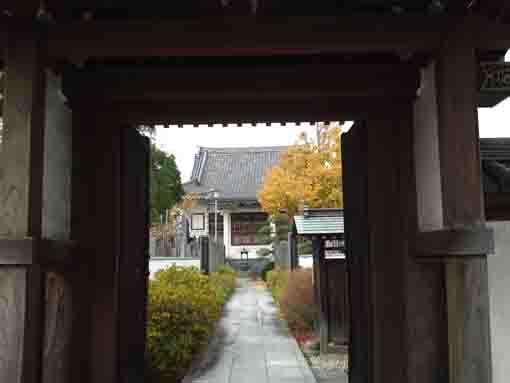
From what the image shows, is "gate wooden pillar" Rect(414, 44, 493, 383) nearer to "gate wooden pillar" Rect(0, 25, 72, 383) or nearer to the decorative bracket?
the decorative bracket

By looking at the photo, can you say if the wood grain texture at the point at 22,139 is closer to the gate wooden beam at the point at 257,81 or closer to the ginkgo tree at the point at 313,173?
the gate wooden beam at the point at 257,81

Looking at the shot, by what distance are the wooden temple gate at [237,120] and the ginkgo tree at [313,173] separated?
41.3 ft

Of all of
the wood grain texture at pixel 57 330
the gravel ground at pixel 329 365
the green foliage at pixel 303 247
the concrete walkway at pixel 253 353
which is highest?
the green foliage at pixel 303 247

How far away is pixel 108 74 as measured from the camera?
13.3ft

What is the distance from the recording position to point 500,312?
13.3 feet

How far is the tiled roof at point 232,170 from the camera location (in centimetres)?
3067

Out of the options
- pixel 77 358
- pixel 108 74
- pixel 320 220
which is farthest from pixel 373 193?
pixel 320 220

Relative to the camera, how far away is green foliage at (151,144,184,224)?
18.5m

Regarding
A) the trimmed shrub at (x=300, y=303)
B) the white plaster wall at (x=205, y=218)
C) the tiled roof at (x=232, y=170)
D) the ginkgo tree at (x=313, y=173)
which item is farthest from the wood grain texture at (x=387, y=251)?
the tiled roof at (x=232, y=170)

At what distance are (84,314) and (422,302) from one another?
237cm

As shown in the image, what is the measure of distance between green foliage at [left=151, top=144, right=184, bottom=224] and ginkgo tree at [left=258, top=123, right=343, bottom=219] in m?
3.55

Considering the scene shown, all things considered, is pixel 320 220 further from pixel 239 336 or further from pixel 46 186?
pixel 46 186

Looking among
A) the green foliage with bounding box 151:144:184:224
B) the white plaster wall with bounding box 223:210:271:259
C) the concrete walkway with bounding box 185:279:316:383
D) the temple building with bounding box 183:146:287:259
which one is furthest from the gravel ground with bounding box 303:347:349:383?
the white plaster wall with bounding box 223:210:271:259

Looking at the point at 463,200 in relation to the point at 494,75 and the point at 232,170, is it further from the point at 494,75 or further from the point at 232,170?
the point at 232,170
